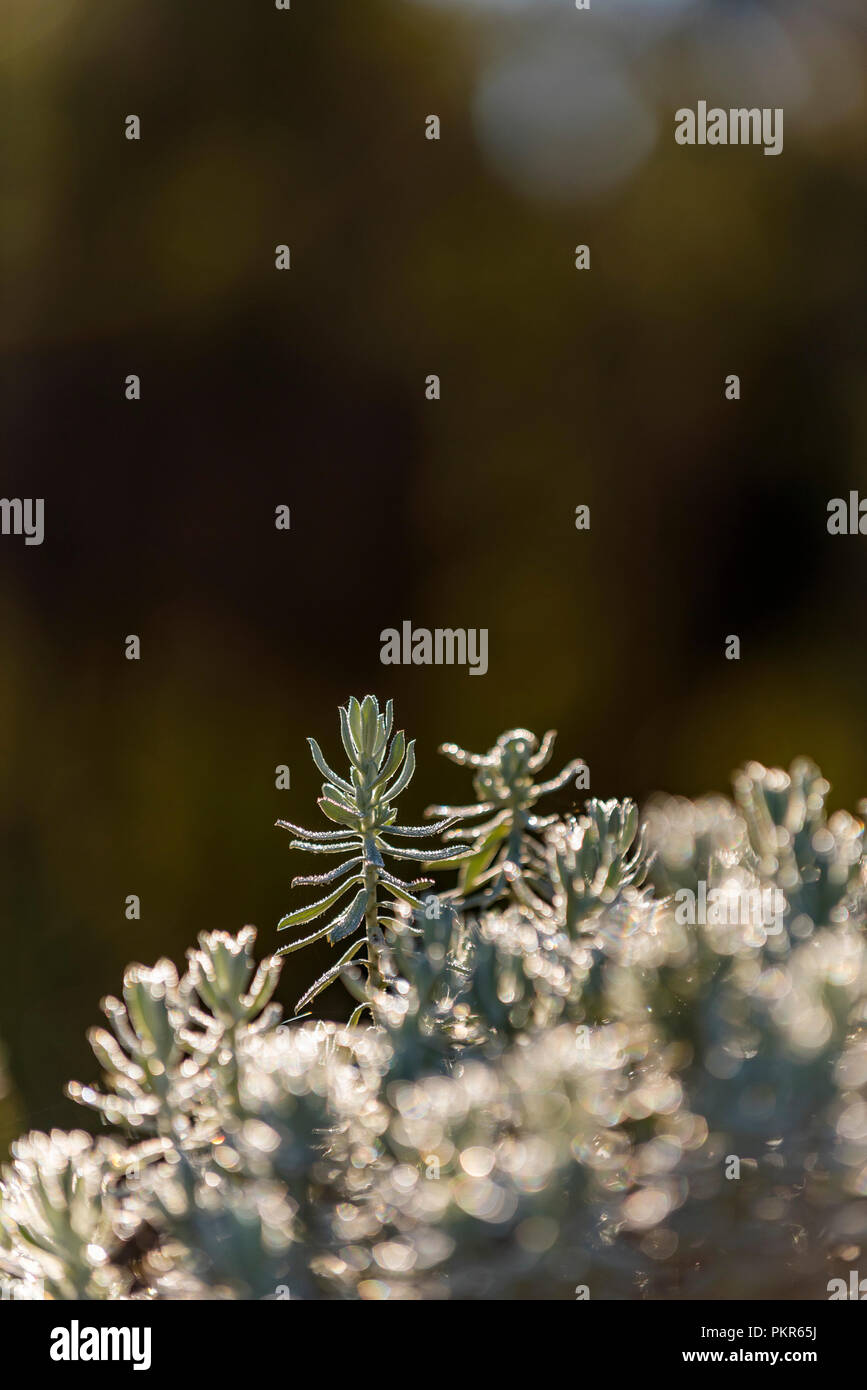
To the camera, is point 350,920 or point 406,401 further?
point 406,401

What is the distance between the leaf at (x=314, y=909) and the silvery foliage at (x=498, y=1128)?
2 cm

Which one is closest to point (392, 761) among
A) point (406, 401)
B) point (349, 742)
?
point (349, 742)

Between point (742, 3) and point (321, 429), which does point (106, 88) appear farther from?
point (742, 3)

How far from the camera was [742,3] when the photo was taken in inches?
43.5

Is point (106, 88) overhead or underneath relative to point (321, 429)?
overhead

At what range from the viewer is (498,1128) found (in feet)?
0.62

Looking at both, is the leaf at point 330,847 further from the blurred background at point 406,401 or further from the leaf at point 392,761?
the blurred background at point 406,401

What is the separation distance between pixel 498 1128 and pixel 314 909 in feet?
0.31

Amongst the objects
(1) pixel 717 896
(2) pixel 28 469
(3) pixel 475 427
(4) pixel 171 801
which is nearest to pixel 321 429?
(3) pixel 475 427

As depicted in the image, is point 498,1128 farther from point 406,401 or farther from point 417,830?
point 406,401

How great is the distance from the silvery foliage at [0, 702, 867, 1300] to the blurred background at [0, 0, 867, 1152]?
848 millimetres

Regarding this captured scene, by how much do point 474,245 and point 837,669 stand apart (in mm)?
572

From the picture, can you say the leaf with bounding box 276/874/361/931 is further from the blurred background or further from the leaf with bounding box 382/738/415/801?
the blurred background
